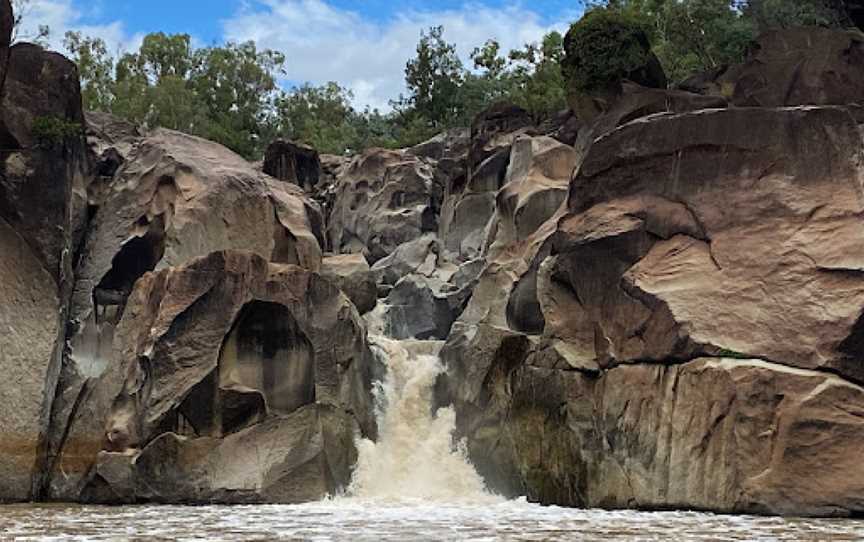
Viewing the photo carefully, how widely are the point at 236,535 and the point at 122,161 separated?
719 inches

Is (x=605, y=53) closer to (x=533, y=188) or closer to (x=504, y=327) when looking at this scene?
(x=533, y=188)

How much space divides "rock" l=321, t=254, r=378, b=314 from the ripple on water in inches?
501

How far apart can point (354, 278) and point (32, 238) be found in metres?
11.1

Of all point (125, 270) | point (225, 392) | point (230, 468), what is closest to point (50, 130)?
point (125, 270)

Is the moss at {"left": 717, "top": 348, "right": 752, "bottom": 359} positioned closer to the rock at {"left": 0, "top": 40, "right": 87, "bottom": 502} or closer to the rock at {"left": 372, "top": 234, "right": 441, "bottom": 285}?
the rock at {"left": 0, "top": 40, "right": 87, "bottom": 502}

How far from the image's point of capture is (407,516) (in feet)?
56.3

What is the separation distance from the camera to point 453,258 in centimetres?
3834

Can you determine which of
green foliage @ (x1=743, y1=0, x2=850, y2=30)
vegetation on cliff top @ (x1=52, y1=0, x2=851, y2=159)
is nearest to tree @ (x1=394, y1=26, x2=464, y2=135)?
vegetation on cliff top @ (x1=52, y1=0, x2=851, y2=159)

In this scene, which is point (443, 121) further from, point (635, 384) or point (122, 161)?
point (635, 384)

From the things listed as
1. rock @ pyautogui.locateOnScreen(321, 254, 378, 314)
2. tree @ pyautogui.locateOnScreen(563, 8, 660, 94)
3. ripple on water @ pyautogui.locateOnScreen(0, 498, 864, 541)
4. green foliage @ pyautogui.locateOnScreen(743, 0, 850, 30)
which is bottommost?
ripple on water @ pyautogui.locateOnScreen(0, 498, 864, 541)

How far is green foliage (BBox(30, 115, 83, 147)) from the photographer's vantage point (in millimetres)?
24203

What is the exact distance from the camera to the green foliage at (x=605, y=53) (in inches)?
1422

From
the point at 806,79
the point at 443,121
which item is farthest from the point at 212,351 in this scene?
the point at 443,121

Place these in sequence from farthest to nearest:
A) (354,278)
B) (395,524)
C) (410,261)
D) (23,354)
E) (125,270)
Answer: (410,261) < (354,278) < (125,270) < (23,354) < (395,524)
